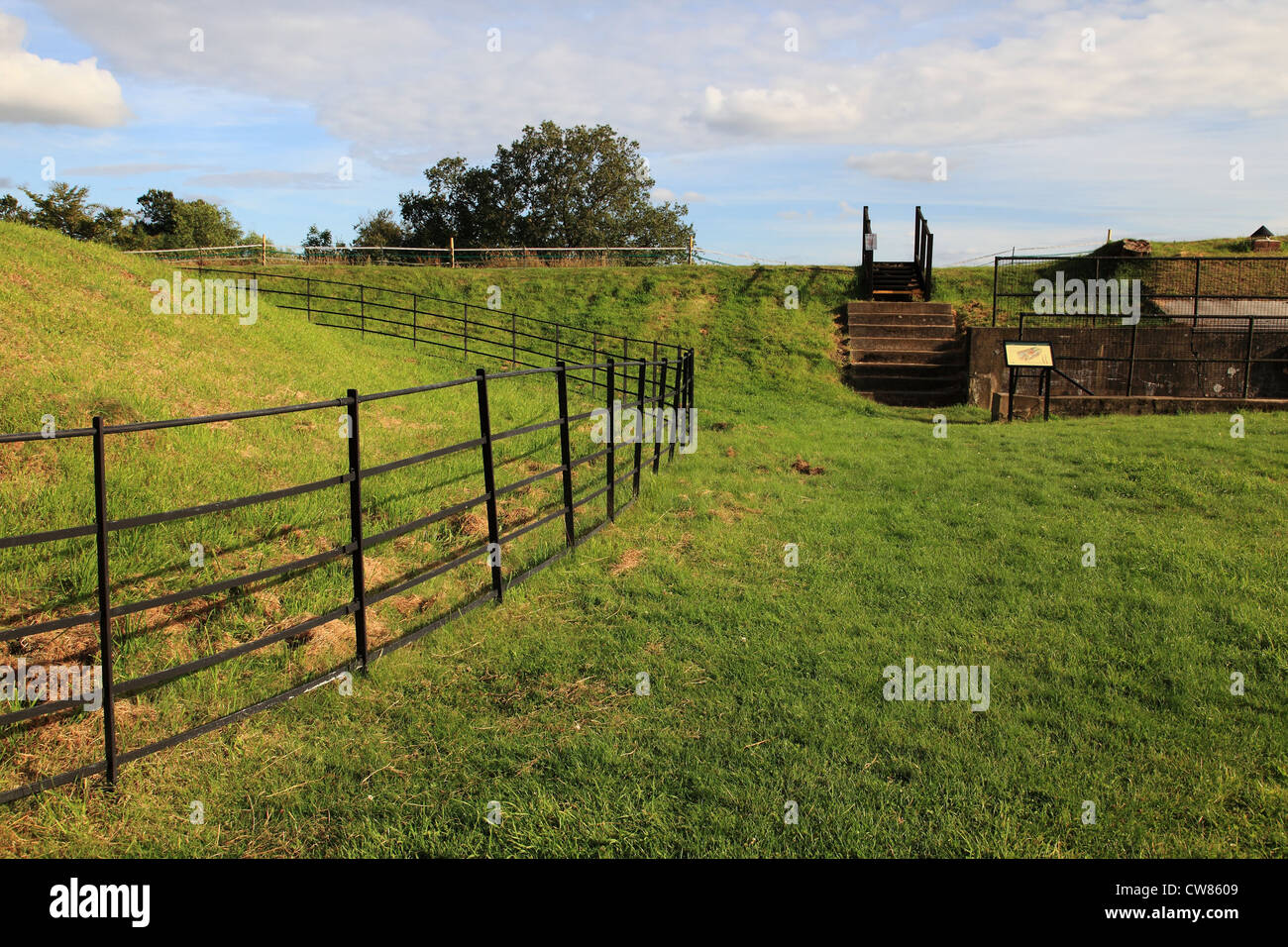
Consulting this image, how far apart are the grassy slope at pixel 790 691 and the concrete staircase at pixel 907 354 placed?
9583mm

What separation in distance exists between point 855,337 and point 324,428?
1685 cm

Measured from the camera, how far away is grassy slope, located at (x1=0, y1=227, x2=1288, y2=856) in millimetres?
3525

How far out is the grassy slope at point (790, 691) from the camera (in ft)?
11.6

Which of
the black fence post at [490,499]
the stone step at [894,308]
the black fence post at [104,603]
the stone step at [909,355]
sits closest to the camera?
the black fence post at [104,603]

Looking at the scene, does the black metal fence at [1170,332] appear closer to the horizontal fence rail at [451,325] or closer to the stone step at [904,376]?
the stone step at [904,376]

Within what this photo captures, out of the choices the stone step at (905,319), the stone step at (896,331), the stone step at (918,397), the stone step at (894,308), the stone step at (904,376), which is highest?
the stone step at (894,308)

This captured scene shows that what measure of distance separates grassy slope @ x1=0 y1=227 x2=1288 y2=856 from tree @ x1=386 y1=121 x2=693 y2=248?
147 ft

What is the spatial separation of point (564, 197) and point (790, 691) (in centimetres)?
5204

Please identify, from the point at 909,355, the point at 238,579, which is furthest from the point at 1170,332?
the point at 238,579

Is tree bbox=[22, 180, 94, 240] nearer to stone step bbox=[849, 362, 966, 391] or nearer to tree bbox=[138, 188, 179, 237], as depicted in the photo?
tree bbox=[138, 188, 179, 237]

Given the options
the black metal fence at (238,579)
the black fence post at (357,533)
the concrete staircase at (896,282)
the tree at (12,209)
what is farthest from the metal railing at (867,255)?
the tree at (12,209)
